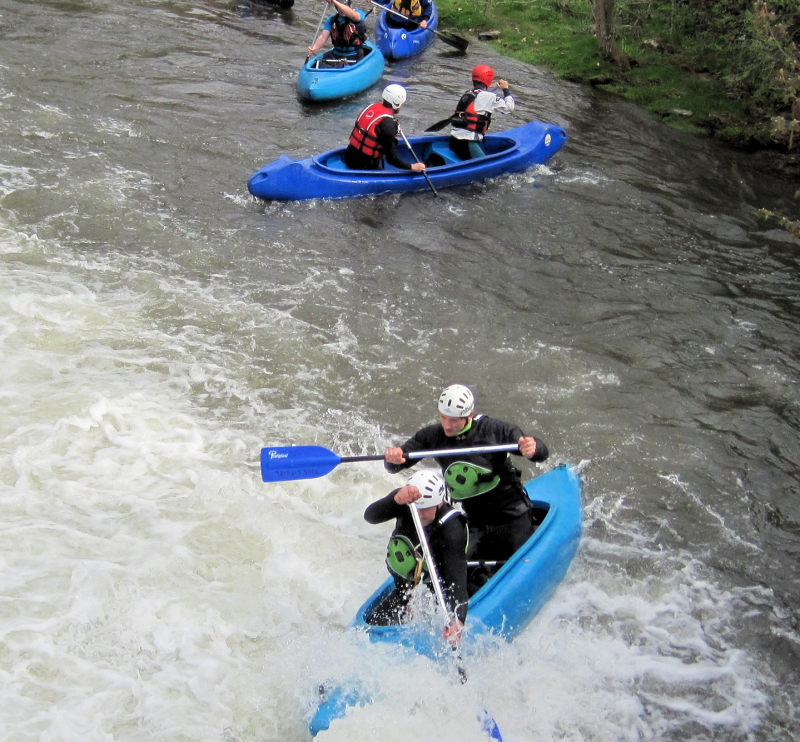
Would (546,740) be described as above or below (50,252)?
above

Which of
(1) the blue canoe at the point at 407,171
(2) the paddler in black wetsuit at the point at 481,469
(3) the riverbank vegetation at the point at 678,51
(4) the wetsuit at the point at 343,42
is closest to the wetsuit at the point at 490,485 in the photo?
(2) the paddler in black wetsuit at the point at 481,469

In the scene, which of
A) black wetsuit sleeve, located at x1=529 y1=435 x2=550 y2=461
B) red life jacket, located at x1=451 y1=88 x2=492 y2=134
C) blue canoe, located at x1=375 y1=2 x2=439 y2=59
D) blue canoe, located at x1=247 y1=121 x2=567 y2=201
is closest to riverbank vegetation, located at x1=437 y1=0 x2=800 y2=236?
blue canoe, located at x1=375 y1=2 x2=439 y2=59

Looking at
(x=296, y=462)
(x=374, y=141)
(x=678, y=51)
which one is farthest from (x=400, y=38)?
(x=296, y=462)

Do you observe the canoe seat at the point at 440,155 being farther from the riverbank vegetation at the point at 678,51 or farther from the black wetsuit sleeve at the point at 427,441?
the black wetsuit sleeve at the point at 427,441

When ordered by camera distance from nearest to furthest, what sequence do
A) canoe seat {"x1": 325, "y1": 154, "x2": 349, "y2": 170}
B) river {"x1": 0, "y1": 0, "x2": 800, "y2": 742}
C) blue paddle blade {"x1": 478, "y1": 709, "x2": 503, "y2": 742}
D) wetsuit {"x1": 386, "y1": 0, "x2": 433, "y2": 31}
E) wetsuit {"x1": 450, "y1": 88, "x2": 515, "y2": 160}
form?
blue paddle blade {"x1": 478, "y1": 709, "x2": 503, "y2": 742}
river {"x1": 0, "y1": 0, "x2": 800, "y2": 742}
canoe seat {"x1": 325, "y1": 154, "x2": 349, "y2": 170}
wetsuit {"x1": 450, "y1": 88, "x2": 515, "y2": 160}
wetsuit {"x1": 386, "y1": 0, "x2": 433, "y2": 31}

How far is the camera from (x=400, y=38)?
14.1 m

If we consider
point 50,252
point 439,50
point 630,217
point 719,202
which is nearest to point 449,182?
point 630,217

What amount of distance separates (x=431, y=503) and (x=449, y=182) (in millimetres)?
6545

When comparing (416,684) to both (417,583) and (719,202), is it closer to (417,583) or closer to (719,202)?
(417,583)

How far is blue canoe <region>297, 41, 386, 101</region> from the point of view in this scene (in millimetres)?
12125

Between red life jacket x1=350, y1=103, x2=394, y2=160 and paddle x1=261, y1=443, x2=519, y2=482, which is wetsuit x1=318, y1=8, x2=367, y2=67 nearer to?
red life jacket x1=350, y1=103, x2=394, y2=160

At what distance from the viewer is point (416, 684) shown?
429cm

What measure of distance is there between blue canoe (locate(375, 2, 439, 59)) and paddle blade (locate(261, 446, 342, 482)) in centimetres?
1076

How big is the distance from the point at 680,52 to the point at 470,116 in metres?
5.43
